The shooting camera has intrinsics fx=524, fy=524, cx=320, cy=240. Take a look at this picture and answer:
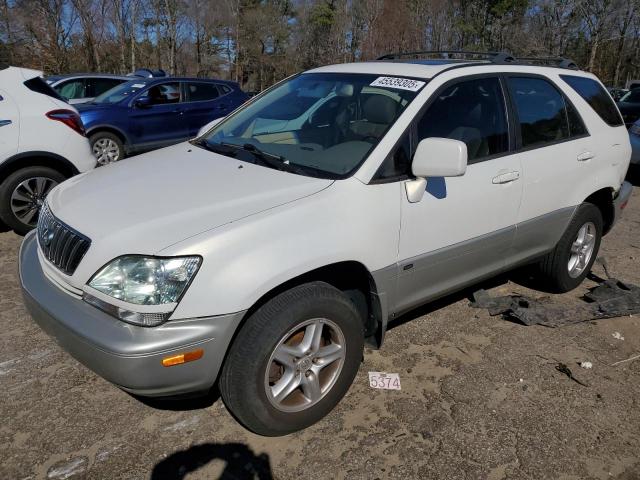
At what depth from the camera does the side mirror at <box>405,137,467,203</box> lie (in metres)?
2.64

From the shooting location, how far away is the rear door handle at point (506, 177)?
3.28 metres

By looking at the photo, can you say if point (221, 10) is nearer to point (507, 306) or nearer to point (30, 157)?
point (30, 157)

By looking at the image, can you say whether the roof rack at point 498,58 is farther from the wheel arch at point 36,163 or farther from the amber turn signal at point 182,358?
the wheel arch at point 36,163

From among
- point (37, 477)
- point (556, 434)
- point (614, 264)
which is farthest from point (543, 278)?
point (37, 477)

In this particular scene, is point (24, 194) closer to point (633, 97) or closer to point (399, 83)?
point (399, 83)

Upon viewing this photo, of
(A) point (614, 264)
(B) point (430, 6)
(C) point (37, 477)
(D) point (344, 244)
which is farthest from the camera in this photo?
(B) point (430, 6)

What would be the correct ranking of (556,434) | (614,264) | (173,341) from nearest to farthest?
(173,341) < (556,434) < (614,264)

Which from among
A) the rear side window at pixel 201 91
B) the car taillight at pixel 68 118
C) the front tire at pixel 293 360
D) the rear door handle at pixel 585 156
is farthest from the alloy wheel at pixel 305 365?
the rear side window at pixel 201 91

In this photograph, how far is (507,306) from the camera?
4012 millimetres

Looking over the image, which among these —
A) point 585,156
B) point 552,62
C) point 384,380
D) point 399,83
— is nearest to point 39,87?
point 399,83

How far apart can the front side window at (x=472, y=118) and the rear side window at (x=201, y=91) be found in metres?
7.70

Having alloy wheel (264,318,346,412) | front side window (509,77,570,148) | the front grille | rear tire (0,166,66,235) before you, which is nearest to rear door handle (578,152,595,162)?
front side window (509,77,570,148)

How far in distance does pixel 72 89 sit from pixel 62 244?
31.9 feet

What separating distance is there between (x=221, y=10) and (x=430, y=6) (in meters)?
12.5
